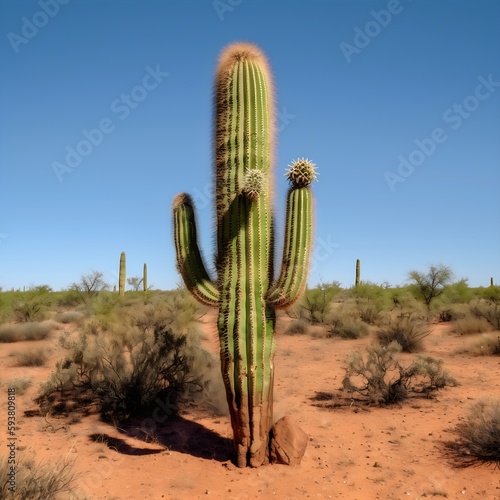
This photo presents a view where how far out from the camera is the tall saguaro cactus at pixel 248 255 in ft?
19.7

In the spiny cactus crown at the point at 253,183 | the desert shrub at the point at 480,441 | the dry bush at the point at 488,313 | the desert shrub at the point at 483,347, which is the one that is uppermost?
the spiny cactus crown at the point at 253,183

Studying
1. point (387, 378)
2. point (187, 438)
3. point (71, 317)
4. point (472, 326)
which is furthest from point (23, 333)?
point (472, 326)

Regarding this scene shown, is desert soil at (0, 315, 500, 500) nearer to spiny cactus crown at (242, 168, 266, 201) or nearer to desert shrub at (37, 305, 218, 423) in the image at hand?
desert shrub at (37, 305, 218, 423)

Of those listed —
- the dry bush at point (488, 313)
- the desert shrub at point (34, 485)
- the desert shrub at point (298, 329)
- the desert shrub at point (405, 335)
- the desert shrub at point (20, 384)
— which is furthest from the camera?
the desert shrub at point (298, 329)

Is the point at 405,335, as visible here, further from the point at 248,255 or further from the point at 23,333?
the point at 23,333

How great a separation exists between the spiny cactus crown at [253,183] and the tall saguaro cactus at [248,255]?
12 millimetres

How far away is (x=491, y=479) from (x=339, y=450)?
181 cm

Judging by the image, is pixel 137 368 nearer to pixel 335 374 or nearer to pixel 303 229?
pixel 303 229

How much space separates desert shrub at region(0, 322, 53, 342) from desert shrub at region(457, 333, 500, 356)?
476 inches

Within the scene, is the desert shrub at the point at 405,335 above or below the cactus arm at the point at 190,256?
below

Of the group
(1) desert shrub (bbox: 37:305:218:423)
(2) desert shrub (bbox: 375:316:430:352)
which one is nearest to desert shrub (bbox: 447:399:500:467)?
(1) desert shrub (bbox: 37:305:218:423)

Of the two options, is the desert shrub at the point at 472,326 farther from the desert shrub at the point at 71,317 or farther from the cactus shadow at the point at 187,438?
the desert shrub at the point at 71,317

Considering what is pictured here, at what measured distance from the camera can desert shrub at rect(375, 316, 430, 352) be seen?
12.8 meters

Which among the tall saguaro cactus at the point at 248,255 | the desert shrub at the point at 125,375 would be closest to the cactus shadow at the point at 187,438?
the desert shrub at the point at 125,375
